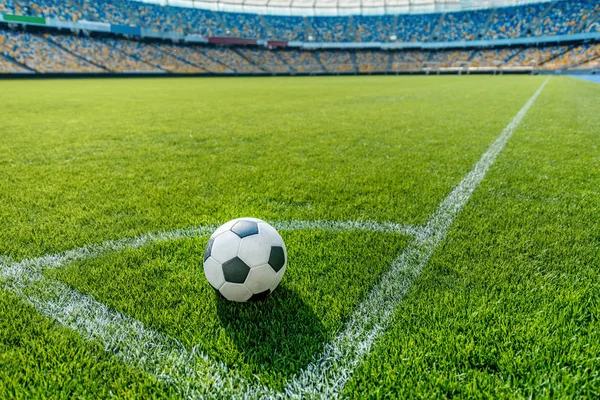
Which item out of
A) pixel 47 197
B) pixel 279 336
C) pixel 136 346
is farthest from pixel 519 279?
pixel 47 197

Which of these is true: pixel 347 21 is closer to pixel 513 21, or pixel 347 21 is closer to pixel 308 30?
pixel 308 30

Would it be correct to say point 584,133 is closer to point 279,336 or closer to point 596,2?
point 279,336

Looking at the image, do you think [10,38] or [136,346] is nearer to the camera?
[136,346]

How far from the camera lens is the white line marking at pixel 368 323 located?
1.40 meters

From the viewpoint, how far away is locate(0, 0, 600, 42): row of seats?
40250 mm

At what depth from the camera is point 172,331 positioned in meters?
1.67

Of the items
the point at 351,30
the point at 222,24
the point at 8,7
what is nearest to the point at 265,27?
the point at 222,24

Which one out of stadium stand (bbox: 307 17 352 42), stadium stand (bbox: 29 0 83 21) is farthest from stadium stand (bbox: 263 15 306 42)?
stadium stand (bbox: 29 0 83 21)

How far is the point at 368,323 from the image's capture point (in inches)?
67.5

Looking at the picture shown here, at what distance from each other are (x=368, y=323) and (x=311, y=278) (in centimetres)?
48

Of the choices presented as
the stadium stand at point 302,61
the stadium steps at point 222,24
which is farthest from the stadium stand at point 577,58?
the stadium steps at point 222,24

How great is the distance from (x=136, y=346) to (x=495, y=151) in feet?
17.1

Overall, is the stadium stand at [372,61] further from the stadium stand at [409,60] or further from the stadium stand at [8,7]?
the stadium stand at [8,7]

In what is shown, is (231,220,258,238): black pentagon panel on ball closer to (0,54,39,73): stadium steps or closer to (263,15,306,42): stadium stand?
(0,54,39,73): stadium steps
